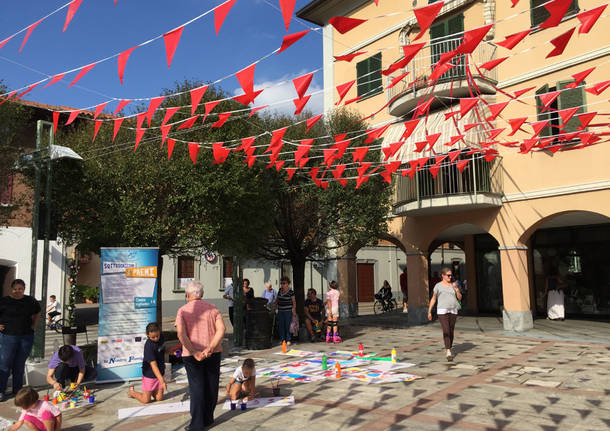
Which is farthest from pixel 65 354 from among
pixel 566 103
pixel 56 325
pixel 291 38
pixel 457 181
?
pixel 566 103

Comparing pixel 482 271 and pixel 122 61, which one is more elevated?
pixel 122 61

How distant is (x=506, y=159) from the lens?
14.9m

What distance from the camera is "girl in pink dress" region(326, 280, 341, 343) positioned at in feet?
41.5

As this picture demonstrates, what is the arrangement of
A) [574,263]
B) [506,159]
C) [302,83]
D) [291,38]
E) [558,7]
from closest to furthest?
[558,7] → [291,38] → [302,83] → [506,159] → [574,263]

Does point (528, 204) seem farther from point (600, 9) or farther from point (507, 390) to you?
point (600, 9)

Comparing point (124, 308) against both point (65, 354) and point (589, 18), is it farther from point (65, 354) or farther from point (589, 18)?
point (589, 18)

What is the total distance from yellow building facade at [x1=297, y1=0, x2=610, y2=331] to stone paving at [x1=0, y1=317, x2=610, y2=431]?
15.8 ft

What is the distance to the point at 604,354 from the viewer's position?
1009 cm

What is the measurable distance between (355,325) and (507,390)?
1054cm

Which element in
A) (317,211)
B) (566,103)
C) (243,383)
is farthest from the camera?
(317,211)

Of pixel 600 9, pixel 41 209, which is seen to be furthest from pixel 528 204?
pixel 41 209

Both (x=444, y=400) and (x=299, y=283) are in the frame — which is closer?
(x=444, y=400)

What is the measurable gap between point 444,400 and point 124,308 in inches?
215

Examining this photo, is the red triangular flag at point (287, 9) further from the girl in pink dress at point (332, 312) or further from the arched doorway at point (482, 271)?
the arched doorway at point (482, 271)
